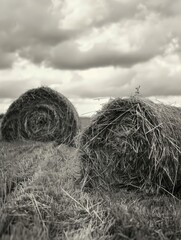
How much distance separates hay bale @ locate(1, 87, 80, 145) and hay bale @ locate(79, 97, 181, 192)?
184 inches

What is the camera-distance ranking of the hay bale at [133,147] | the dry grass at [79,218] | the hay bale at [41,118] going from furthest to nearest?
the hay bale at [41,118] < the hay bale at [133,147] < the dry grass at [79,218]

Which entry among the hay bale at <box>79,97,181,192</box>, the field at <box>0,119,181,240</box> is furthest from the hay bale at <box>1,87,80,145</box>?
the field at <box>0,119,181,240</box>

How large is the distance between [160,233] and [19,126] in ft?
24.9

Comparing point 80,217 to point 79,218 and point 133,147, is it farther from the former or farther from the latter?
point 133,147

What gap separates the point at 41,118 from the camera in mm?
10055

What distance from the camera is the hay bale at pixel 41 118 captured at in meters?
9.88

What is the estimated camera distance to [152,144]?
4.53 m

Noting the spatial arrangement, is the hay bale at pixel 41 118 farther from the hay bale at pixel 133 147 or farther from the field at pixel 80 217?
the field at pixel 80 217

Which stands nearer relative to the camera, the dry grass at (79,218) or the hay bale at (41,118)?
the dry grass at (79,218)

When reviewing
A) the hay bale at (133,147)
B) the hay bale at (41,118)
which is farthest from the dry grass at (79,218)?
the hay bale at (41,118)

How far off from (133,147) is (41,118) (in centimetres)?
559

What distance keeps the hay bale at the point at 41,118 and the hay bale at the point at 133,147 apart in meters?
4.68

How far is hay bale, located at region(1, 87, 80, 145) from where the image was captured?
988 centimetres

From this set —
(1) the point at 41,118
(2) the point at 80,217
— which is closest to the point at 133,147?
(2) the point at 80,217
